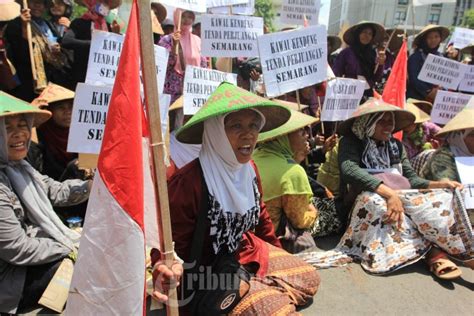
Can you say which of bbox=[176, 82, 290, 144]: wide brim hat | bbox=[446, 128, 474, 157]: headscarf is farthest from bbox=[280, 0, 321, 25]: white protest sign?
bbox=[176, 82, 290, 144]: wide brim hat

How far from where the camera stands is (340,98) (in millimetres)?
4172

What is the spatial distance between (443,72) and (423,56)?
78 cm

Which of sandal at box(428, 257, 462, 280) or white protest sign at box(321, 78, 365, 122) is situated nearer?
sandal at box(428, 257, 462, 280)

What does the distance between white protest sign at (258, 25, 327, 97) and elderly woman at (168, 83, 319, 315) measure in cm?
135

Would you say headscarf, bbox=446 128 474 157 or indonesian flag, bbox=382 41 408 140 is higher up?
indonesian flag, bbox=382 41 408 140

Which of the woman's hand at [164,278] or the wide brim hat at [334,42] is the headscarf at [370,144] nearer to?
the woman's hand at [164,278]

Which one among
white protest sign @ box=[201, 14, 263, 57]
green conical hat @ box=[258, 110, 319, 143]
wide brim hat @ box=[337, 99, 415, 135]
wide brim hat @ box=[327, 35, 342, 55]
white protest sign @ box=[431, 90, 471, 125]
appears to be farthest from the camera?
wide brim hat @ box=[327, 35, 342, 55]

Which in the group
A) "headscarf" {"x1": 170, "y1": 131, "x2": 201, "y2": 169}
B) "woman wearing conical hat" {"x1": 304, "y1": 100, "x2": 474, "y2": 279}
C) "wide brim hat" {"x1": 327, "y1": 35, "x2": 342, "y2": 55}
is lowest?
"woman wearing conical hat" {"x1": 304, "y1": 100, "x2": 474, "y2": 279}

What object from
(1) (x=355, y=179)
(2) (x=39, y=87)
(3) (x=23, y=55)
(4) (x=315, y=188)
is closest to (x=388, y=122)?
(1) (x=355, y=179)

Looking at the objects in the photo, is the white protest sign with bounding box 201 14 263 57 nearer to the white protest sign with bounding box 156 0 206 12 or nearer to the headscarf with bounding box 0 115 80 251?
the white protest sign with bounding box 156 0 206 12

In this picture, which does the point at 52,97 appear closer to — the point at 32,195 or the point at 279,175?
the point at 32,195

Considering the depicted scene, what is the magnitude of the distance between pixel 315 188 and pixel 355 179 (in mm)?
544

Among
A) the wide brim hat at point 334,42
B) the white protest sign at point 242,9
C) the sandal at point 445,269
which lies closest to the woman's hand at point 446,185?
the sandal at point 445,269

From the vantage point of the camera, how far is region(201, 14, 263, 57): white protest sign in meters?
3.88
